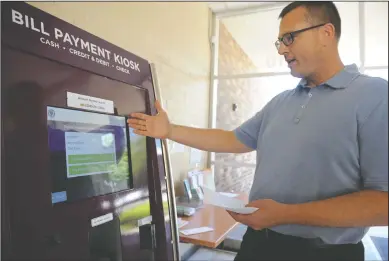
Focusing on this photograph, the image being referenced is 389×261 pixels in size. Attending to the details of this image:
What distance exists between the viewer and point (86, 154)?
2.89ft

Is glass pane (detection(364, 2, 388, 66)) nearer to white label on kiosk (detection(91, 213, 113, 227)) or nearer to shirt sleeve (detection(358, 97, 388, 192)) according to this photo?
shirt sleeve (detection(358, 97, 388, 192))

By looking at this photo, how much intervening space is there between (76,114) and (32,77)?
167 mm

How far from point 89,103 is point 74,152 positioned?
0.54ft

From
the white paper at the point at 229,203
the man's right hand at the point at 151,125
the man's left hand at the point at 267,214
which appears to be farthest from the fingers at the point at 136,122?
the man's left hand at the point at 267,214

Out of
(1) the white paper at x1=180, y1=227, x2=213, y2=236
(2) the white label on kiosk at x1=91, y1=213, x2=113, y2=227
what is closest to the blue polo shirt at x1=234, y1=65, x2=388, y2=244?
(2) the white label on kiosk at x1=91, y1=213, x2=113, y2=227

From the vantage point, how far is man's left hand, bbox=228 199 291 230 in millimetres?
565

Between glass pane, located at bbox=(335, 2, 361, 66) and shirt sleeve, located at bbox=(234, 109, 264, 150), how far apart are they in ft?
1.34

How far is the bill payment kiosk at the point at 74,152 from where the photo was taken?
2.26 feet

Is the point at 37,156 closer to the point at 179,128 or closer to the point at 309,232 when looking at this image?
the point at 179,128

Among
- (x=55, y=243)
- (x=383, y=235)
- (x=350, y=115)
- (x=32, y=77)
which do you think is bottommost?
(x=55, y=243)

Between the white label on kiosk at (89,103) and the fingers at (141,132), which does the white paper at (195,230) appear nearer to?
the fingers at (141,132)

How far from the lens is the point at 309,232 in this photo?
63 cm

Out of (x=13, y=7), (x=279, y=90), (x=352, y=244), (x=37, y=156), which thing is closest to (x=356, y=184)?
(x=352, y=244)

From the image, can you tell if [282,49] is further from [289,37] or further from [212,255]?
[212,255]
